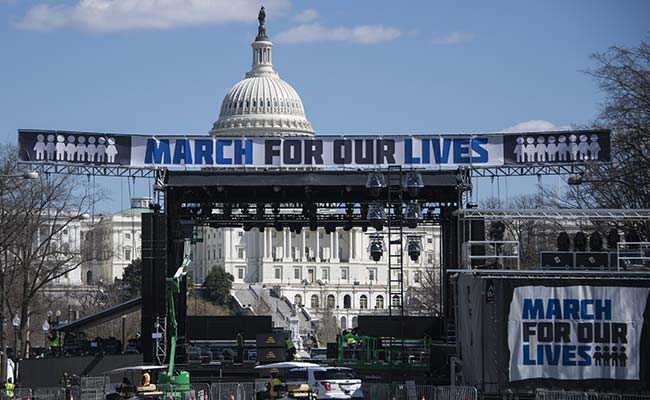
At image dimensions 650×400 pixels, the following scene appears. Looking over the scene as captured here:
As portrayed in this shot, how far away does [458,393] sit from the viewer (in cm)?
4425

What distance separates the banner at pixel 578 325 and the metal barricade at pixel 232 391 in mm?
8440

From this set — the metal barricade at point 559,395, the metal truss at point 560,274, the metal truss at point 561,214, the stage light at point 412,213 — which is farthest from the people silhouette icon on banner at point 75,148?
the metal barricade at point 559,395

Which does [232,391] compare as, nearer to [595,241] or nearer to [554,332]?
[554,332]

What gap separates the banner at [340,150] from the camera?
56062mm

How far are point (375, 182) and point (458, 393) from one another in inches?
449

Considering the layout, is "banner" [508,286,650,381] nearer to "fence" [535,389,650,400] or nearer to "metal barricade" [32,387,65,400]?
"fence" [535,389,650,400]

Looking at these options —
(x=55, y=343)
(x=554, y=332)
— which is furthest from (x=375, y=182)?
(x=55, y=343)

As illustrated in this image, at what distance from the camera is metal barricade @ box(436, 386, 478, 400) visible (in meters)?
43.8

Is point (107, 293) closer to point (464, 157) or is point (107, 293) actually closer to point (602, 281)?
point (464, 157)

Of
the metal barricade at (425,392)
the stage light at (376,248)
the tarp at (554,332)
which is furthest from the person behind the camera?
the stage light at (376,248)

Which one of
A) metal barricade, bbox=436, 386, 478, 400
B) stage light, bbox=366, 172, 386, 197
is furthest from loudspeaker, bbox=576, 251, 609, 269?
stage light, bbox=366, 172, 386, 197

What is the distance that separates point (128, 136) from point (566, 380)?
60.2 feet

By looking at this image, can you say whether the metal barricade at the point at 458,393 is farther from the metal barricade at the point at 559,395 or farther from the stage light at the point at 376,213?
the stage light at the point at 376,213

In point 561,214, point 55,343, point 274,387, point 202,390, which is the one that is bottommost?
point 202,390
